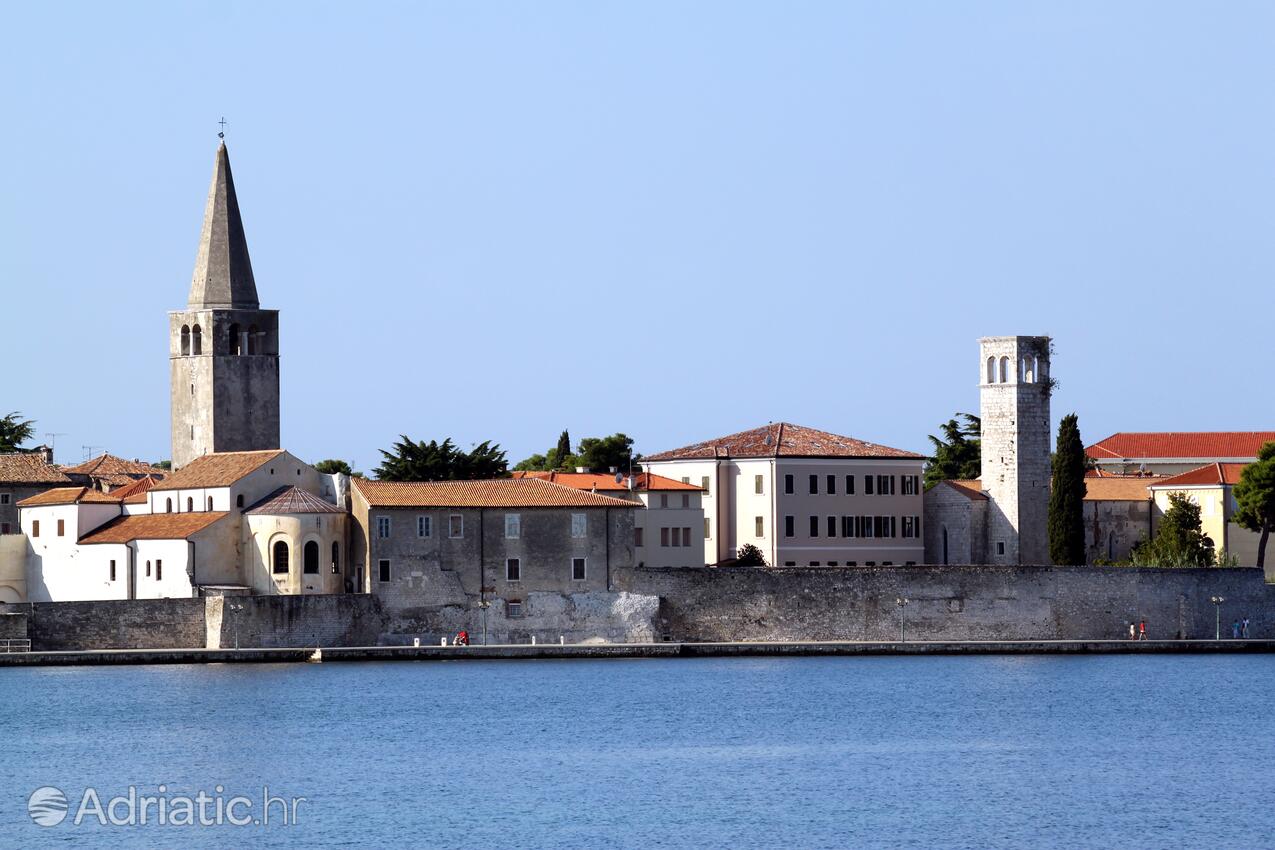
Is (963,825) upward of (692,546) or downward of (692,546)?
downward

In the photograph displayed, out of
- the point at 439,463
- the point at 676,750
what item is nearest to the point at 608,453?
the point at 439,463

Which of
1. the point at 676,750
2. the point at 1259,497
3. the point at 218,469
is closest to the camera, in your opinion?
the point at 676,750

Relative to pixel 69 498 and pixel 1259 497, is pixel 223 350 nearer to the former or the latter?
pixel 69 498

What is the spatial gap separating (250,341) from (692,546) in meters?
11.9

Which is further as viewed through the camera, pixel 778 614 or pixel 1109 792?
pixel 778 614

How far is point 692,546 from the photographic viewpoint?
62562 millimetres

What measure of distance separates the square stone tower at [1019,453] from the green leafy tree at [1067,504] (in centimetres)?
77

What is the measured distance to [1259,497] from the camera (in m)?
70.1

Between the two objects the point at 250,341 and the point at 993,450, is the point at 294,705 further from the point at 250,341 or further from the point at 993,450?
the point at 993,450

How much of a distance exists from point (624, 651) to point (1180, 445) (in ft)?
118

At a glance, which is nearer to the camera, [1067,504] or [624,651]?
[624,651]

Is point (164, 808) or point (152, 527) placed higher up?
point (152, 527)

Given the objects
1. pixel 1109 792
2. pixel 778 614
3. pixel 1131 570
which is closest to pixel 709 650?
pixel 778 614

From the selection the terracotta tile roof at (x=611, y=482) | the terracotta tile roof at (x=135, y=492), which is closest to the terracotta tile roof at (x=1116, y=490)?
the terracotta tile roof at (x=611, y=482)
